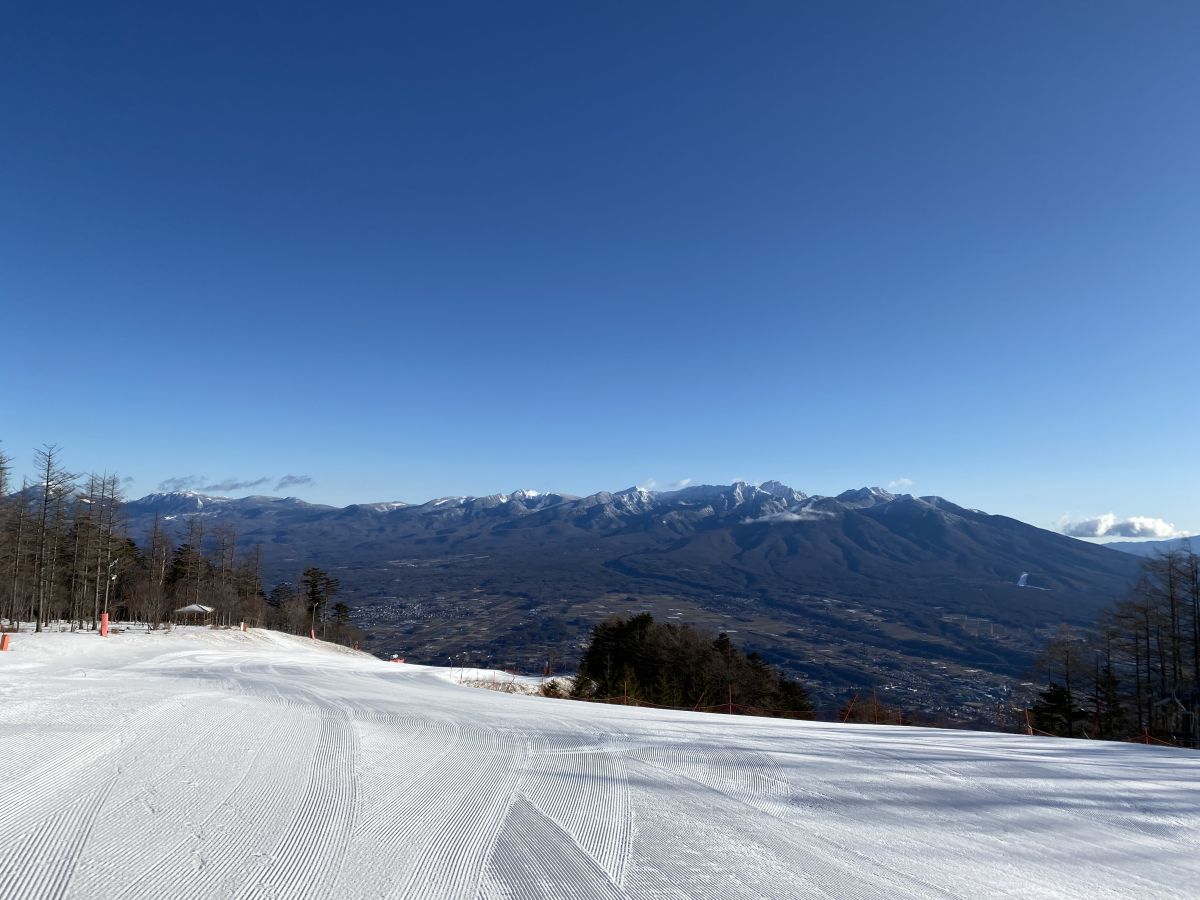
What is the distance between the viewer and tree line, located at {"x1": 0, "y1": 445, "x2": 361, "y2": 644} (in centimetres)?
3466

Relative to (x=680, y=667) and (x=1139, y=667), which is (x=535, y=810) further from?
(x=1139, y=667)

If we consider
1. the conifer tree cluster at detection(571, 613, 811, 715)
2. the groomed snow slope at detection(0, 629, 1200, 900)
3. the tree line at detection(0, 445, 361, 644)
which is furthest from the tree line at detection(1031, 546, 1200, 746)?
the tree line at detection(0, 445, 361, 644)

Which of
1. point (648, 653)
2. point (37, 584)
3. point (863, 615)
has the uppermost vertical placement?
point (37, 584)

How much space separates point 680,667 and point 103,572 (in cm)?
3666

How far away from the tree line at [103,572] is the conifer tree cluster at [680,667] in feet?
80.6

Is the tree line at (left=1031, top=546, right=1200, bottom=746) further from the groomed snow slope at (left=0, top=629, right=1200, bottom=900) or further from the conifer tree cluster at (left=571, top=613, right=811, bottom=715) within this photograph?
the groomed snow slope at (left=0, top=629, right=1200, bottom=900)

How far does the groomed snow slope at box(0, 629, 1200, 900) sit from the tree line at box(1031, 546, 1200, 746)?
90.9ft

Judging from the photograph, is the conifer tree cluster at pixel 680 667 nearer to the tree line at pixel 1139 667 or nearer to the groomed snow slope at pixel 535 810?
the tree line at pixel 1139 667

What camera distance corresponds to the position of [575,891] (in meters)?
3.56

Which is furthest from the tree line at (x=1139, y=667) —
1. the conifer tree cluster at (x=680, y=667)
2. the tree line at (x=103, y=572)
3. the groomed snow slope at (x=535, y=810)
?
the tree line at (x=103, y=572)

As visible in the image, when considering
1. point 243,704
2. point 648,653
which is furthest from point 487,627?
point 243,704

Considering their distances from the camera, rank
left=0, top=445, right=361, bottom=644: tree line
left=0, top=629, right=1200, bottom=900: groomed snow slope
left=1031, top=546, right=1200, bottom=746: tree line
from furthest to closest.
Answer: left=0, top=445, right=361, bottom=644: tree line, left=1031, top=546, right=1200, bottom=746: tree line, left=0, top=629, right=1200, bottom=900: groomed snow slope

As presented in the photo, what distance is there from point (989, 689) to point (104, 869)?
109540 mm

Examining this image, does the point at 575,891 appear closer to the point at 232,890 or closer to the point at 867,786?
the point at 232,890
